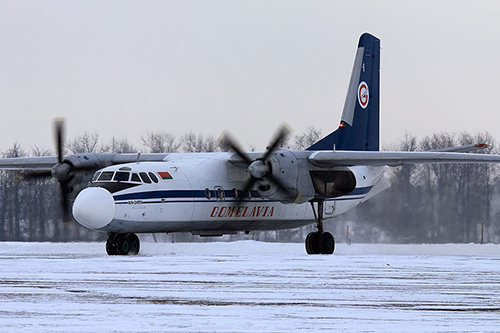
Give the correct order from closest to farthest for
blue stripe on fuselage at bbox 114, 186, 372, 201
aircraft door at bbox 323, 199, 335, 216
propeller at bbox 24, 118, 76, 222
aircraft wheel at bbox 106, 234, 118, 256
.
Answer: blue stripe on fuselage at bbox 114, 186, 372, 201 < aircraft wheel at bbox 106, 234, 118, 256 < propeller at bbox 24, 118, 76, 222 < aircraft door at bbox 323, 199, 335, 216

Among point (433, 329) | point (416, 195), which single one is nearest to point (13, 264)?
point (433, 329)

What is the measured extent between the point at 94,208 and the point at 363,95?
492 inches

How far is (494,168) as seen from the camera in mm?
52812

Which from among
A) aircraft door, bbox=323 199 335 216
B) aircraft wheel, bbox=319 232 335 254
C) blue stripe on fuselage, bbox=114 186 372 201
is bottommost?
aircraft wheel, bbox=319 232 335 254

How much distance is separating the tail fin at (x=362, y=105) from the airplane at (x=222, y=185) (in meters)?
0.07

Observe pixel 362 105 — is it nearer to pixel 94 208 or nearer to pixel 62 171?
pixel 62 171

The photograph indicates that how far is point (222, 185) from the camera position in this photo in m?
26.2

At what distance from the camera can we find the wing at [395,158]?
Result: 25.0 m

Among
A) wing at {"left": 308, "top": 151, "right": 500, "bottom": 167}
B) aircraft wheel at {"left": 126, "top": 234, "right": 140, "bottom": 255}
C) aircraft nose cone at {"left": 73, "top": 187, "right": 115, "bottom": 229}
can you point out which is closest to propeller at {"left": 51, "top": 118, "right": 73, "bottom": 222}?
aircraft wheel at {"left": 126, "top": 234, "right": 140, "bottom": 255}

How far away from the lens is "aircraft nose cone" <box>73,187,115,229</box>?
849 inches

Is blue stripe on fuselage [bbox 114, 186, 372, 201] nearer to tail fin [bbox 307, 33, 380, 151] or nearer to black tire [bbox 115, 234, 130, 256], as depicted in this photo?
black tire [bbox 115, 234, 130, 256]

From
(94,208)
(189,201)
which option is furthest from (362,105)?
(94,208)

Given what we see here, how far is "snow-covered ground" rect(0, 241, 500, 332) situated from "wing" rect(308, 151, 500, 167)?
22.7 ft

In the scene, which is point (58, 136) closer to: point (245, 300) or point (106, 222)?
point (106, 222)
